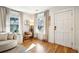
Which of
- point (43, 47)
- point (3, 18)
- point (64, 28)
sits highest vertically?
point (3, 18)

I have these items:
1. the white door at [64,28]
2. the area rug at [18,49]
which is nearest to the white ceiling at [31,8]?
the white door at [64,28]

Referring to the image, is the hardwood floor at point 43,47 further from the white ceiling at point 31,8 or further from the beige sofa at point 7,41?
the white ceiling at point 31,8

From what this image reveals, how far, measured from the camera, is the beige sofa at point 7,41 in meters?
1.21

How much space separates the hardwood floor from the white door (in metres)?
0.10

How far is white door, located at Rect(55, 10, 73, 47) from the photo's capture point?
1.33 meters

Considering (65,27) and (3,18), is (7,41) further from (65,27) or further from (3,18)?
(65,27)

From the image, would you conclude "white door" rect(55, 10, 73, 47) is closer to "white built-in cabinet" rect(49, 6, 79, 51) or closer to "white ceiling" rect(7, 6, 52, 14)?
"white built-in cabinet" rect(49, 6, 79, 51)

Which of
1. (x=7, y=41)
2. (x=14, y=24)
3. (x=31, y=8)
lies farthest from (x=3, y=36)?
(x=31, y=8)

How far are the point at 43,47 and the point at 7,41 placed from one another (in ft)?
2.09

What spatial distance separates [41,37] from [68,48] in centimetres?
55

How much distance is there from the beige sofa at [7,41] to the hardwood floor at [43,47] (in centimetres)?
21

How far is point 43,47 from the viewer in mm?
1430

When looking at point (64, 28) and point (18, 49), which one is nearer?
point (18, 49)

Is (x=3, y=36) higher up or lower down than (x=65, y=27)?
lower down
